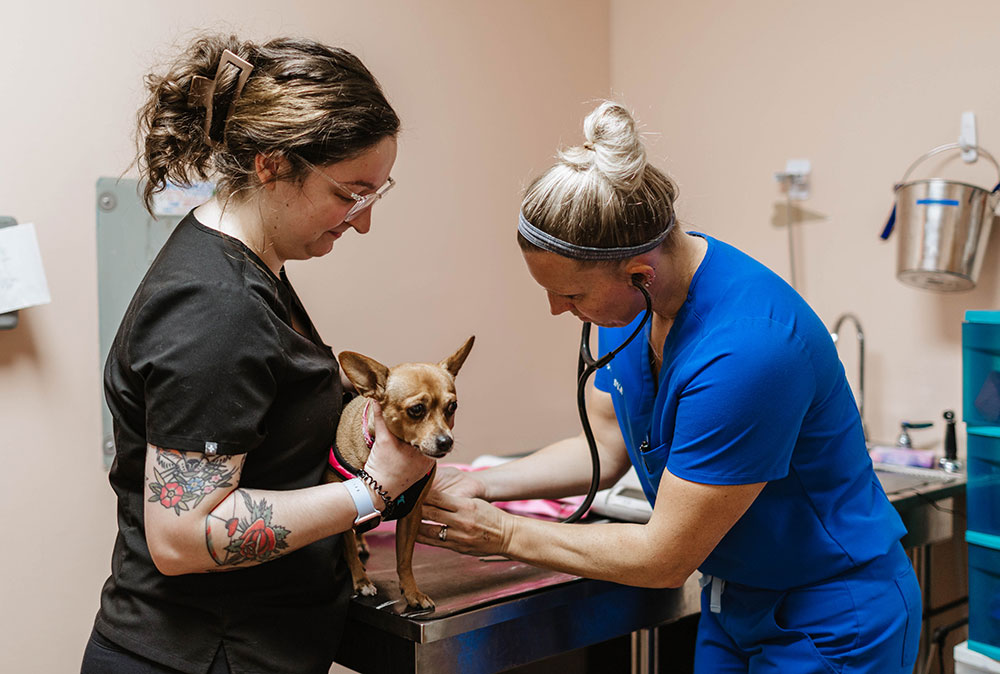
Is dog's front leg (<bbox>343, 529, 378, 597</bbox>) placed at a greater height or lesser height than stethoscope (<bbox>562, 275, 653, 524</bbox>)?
lesser

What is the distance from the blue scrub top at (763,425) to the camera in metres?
1.16

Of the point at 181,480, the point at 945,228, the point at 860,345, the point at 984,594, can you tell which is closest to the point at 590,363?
the point at 181,480

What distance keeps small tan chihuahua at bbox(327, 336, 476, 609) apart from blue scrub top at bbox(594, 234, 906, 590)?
0.32 meters

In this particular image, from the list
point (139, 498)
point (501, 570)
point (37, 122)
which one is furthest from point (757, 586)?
point (37, 122)

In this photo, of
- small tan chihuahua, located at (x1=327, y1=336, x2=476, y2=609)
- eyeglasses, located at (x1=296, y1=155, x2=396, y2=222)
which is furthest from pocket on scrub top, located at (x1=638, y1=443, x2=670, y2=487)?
eyeglasses, located at (x1=296, y1=155, x2=396, y2=222)

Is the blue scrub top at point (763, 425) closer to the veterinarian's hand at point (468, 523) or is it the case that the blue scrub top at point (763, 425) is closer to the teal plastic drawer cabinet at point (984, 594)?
the veterinarian's hand at point (468, 523)

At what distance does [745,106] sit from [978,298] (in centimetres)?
93

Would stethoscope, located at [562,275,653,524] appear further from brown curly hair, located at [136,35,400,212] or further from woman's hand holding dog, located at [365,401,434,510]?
brown curly hair, located at [136,35,400,212]

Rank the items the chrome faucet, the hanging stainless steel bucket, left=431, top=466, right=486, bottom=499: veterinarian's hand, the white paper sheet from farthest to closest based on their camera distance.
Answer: the chrome faucet → the hanging stainless steel bucket → the white paper sheet → left=431, top=466, right=486, bottom=499: veterinarian's hand

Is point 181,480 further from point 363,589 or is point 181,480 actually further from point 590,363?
point 590,363

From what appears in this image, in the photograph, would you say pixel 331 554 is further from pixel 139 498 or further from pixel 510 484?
pixel 510 484

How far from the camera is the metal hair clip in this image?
1.12 m

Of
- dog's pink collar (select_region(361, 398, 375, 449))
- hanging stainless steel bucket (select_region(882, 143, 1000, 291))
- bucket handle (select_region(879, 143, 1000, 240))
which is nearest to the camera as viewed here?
dog's pink collar (select_region(361, 398, 375, 449))

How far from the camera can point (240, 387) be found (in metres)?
1.02
